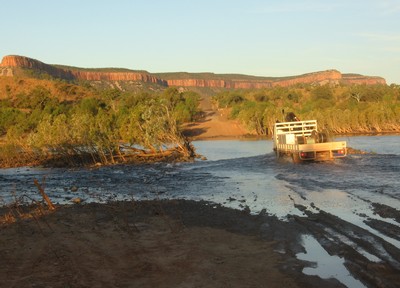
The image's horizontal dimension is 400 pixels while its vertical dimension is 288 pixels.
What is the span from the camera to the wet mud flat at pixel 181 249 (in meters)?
10.1

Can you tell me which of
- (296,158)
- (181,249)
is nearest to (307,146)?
(296,158)

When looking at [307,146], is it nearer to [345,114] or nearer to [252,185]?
[252,185]

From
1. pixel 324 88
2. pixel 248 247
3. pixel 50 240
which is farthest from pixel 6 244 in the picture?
pixel 324 88

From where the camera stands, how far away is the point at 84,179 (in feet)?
114

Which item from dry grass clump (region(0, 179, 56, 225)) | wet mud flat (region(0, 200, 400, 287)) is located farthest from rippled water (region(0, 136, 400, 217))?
wet mud flat (region(0, 200, 400, 287))

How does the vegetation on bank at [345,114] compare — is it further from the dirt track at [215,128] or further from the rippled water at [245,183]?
the rippled water at [245,183]

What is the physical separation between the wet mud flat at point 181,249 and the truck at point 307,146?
2078 cm

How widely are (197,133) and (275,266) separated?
9582 cm

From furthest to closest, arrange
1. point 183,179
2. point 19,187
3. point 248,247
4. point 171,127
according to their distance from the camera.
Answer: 1. point 171,127
2. point 183,179
3. point 19,187
4. point 248,247

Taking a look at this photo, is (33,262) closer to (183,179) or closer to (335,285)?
(335,285)

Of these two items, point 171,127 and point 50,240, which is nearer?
point 50,240

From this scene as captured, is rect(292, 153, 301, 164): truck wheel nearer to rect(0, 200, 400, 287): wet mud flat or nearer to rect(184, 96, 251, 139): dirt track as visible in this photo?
rect(0, 200, 400, 287): wet mud flat

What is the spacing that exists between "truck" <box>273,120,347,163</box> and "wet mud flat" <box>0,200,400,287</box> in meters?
20.8

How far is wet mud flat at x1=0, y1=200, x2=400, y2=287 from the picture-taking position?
10.1m
